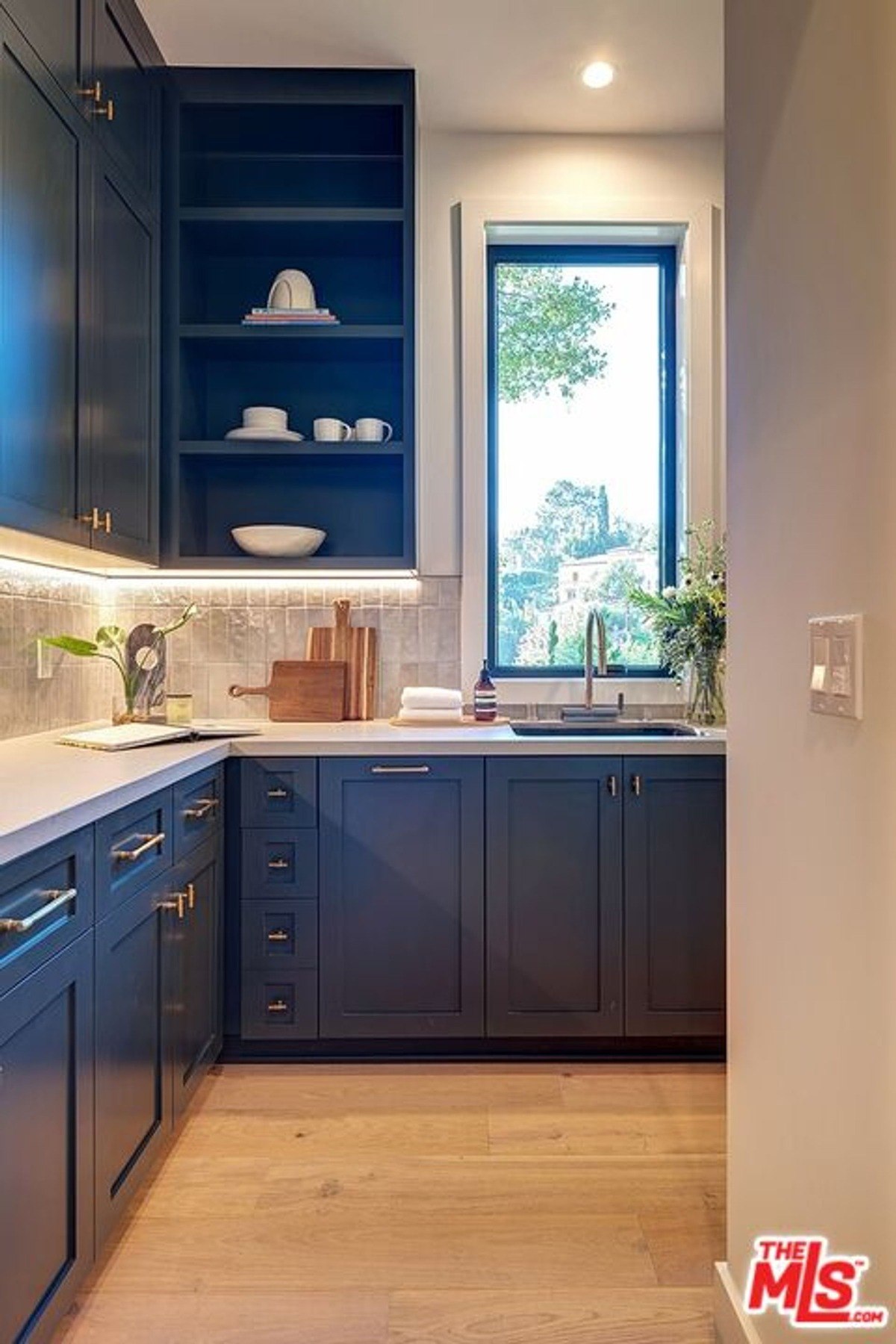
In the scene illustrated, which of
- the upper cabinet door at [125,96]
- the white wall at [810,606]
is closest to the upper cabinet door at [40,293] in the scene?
the upper cabinet door at [125,96]

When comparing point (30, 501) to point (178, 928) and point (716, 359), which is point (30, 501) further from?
point (716, 359)

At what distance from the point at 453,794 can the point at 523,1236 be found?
104cm

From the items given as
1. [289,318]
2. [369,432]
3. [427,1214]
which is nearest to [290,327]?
[289,318]

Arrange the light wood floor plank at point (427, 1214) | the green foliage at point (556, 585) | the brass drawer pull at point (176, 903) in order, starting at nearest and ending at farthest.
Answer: the light wood floor plank at point (427, 1214) → the brass drawer pull at point (176, 903) → the green foliage at point (556, 585)

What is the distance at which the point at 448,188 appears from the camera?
298cm

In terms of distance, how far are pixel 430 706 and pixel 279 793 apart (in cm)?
58

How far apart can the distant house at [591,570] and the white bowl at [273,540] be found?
92 cm

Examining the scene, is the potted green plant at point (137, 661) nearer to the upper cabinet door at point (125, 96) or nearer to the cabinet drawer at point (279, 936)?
the cabinet drawer at point (279, 936)

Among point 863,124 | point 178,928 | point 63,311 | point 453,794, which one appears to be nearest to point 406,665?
point 453,794

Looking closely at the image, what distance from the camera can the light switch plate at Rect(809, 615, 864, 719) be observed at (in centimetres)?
98

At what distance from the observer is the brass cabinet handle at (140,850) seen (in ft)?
5.33

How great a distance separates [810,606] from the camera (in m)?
1.12

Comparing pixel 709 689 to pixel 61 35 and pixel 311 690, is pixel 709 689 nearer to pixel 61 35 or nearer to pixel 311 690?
pixel 311 690

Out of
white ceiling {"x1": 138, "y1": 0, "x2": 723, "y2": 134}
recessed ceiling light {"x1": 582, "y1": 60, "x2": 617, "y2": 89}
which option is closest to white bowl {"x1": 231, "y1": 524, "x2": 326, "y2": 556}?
white ceiling {"x1": 138, "y1": 0, "x2": 723, "y2": 134}
